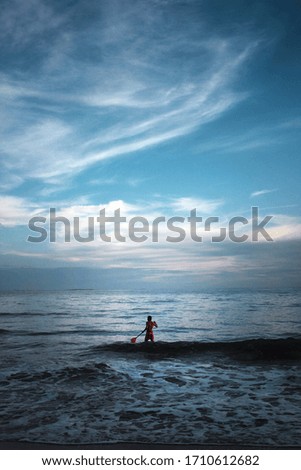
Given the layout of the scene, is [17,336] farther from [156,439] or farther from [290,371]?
[156,439]

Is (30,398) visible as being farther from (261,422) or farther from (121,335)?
(121,335)

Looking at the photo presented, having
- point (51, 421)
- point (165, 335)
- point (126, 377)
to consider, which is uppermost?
point (51, 421)

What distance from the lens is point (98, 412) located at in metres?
8.77

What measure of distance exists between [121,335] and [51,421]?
69.5 feet

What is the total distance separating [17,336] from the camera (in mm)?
27328
